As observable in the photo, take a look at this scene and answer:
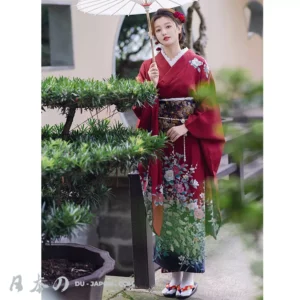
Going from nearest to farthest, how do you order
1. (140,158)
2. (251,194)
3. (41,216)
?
(251,194) → (41,216) → (140,158)

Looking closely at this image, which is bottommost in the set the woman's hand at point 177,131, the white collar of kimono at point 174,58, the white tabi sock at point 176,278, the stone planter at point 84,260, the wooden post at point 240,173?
the white tabi sock at point 176,278

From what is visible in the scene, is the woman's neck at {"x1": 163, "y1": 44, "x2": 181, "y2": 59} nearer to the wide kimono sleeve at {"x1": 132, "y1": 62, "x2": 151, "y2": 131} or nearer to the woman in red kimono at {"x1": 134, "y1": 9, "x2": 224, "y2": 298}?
the woman in red kimono at {"x1": 134, "y1": 9, "x2": 224, "y2": 298}

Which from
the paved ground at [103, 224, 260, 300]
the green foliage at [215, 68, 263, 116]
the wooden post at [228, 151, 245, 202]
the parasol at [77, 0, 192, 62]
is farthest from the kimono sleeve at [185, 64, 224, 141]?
the green foliage at [215, 68, 263, 116]

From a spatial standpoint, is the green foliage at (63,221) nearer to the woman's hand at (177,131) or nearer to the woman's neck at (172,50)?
the woman's hand at (177,131)

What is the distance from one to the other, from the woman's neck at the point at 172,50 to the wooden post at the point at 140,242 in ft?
1.71

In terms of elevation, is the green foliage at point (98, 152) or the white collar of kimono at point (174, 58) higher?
the white collar of kimono at point (174, 58)

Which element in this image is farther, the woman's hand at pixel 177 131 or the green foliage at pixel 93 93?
the woman's hand at pixel 177 131

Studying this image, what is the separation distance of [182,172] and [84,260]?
0.55m

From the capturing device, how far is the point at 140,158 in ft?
6.88

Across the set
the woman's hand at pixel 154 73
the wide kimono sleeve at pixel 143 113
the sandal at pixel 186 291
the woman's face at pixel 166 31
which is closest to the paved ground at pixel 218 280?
the sandal at pixel 186 291

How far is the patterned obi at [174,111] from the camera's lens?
235 centimetres
